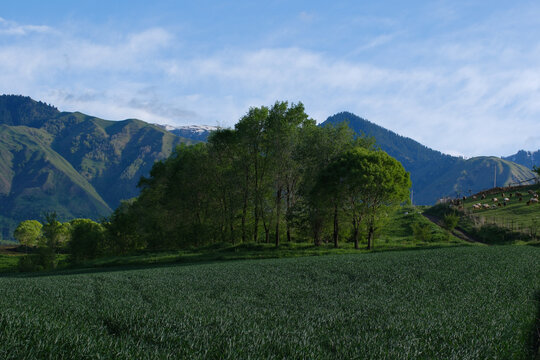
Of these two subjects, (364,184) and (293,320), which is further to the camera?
(364,184)

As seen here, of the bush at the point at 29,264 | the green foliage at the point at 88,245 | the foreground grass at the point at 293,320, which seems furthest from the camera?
the green foliage at the point at 88,245

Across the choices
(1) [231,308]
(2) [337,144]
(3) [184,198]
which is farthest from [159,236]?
(1) [231,308]

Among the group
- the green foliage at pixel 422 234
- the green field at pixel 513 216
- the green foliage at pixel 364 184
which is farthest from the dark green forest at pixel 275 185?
the green field at pixel 513 216

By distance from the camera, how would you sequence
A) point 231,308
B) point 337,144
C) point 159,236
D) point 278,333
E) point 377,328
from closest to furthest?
1. point 278,333
2. point 377,328
3. point 231,308
4. point 337,144
5. point 159,236

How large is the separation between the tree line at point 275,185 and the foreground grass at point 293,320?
2660cm

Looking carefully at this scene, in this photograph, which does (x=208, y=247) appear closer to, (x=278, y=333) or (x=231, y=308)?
(x=231, y=308)

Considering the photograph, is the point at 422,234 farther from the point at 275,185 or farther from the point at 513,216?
the point at 275,185

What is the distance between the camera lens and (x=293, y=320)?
1291cm

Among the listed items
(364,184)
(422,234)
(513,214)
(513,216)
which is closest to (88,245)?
(364,184)

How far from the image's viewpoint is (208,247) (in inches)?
2381

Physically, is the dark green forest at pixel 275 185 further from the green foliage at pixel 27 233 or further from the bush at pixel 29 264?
the green foliage at pixel 27 233

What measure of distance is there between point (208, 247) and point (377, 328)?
51.4 metres

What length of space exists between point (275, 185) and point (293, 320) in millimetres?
44332

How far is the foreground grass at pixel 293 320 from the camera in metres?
8.53
